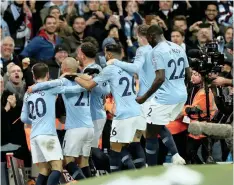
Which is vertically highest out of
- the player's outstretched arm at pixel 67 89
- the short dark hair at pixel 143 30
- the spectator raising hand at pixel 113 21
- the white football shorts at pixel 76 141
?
the spectator raising hand at pixel 113 21

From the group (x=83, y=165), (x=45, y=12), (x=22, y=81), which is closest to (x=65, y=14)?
(x=45, y=12)

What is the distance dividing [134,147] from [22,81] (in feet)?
9.42

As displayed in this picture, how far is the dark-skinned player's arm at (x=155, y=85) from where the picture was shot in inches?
424

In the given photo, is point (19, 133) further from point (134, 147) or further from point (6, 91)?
point (134, 147)

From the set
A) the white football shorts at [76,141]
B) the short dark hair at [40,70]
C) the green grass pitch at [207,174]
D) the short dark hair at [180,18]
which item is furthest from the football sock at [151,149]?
the green grass pitch at [207,174]

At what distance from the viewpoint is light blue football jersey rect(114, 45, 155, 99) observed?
11.6 m

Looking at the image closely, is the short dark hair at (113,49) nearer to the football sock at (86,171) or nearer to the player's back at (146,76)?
the player's back at (146,76)

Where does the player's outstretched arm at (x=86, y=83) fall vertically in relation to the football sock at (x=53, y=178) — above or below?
above

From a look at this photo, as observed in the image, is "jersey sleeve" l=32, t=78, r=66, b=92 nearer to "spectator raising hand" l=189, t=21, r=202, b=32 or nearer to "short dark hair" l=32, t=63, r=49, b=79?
"short dark hair" l=32, t=63, r=49, b=79

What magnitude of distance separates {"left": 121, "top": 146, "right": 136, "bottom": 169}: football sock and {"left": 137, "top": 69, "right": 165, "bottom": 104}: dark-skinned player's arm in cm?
91

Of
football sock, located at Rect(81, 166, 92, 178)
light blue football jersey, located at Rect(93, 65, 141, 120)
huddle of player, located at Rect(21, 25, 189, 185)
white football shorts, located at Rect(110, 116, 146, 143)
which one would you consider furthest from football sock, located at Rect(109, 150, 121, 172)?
light blue football jersey, located at Rect(93, 65, 141, 120)

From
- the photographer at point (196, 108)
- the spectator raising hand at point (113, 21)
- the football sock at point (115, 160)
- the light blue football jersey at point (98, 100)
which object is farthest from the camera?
the spectator raising hand at point (113, 21)

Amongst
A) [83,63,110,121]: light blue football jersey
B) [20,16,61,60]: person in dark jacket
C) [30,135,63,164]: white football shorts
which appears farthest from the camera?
[20,16,61,60]: person in dark jacket

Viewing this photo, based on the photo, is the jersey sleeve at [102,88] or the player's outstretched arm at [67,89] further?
the jersey sleeve at [102,88]
